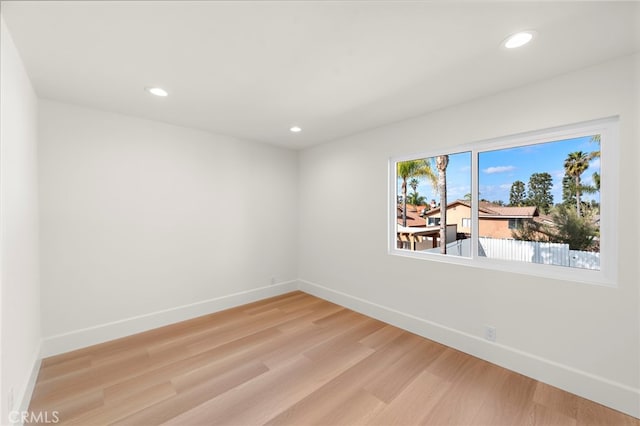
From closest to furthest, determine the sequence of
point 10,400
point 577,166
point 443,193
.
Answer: point 10,400
point 577,166
point 443,193

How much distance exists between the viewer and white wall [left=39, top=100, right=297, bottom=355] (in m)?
2.53

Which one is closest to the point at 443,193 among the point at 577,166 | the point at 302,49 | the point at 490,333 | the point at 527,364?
the point at 577,166

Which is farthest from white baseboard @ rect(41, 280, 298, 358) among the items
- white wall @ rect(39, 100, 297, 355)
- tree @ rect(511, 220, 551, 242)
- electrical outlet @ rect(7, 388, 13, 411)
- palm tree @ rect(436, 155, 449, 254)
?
tree @ rect(511, 220, 551, 242)

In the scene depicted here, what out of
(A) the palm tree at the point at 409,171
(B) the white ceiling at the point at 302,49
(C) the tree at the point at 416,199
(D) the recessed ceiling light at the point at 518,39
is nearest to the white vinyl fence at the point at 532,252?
(C) the tree at the point at 416,199

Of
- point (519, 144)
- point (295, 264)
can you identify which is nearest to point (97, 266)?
point (295, 264)

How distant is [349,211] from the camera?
3719 mm

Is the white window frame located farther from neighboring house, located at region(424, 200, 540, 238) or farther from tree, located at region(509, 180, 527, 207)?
tree, located at region(509, 180, 527, 207)

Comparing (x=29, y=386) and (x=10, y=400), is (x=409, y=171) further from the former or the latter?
(x=29, y=386)

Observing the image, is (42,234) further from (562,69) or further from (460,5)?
(562,69)

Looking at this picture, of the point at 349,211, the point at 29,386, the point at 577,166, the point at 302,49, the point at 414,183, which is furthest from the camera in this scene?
the point at 349,211

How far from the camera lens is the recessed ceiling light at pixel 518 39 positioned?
158 cm

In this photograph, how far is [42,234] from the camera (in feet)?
8.04

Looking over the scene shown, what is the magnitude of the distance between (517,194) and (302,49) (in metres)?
2.24

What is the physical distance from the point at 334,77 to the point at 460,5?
3.14ft
